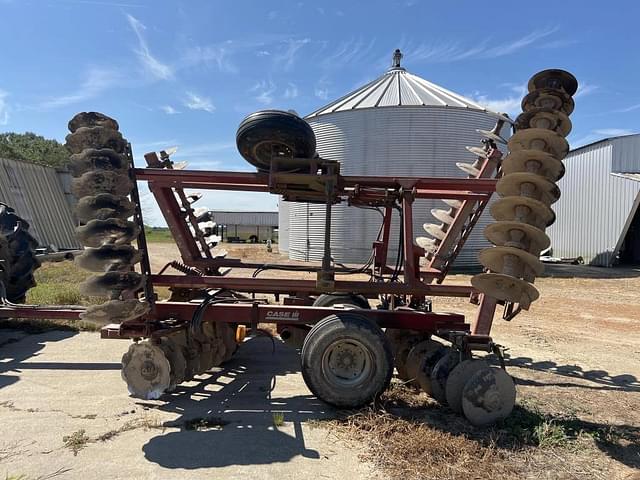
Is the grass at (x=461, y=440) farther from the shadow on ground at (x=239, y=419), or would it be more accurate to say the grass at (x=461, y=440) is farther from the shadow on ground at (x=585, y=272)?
the shadow on ground at (x=585, y=272)

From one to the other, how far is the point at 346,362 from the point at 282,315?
2.69ft

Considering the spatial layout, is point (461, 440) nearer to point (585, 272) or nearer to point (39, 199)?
point (585, 272)

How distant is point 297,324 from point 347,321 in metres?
0.69

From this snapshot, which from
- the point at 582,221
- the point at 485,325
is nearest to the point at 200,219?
the point at 485,325

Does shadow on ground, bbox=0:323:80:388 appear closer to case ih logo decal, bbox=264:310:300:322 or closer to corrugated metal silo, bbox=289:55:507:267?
case ih logo decal, bbox=264:310:300:322

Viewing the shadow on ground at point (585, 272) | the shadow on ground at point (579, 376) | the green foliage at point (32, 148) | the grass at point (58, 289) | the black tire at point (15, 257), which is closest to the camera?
the shadow on ground at point (579, 376)

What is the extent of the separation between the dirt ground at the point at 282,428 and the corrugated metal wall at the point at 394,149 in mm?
15003

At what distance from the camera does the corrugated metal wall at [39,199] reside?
19.2 m

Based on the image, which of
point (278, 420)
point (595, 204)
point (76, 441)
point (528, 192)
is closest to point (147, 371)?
point (76, 441)

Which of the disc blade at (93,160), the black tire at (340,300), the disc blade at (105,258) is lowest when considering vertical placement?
the black tire at (340,300)

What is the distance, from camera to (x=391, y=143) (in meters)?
21.2

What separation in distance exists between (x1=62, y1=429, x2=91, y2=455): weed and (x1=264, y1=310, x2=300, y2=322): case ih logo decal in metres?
1.87

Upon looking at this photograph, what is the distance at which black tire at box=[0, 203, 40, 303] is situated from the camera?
7.25 m

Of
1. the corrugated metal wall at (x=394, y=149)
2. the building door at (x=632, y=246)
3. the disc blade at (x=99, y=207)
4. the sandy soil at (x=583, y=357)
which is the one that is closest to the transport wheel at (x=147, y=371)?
the disc blade at (x=99, y=207)
